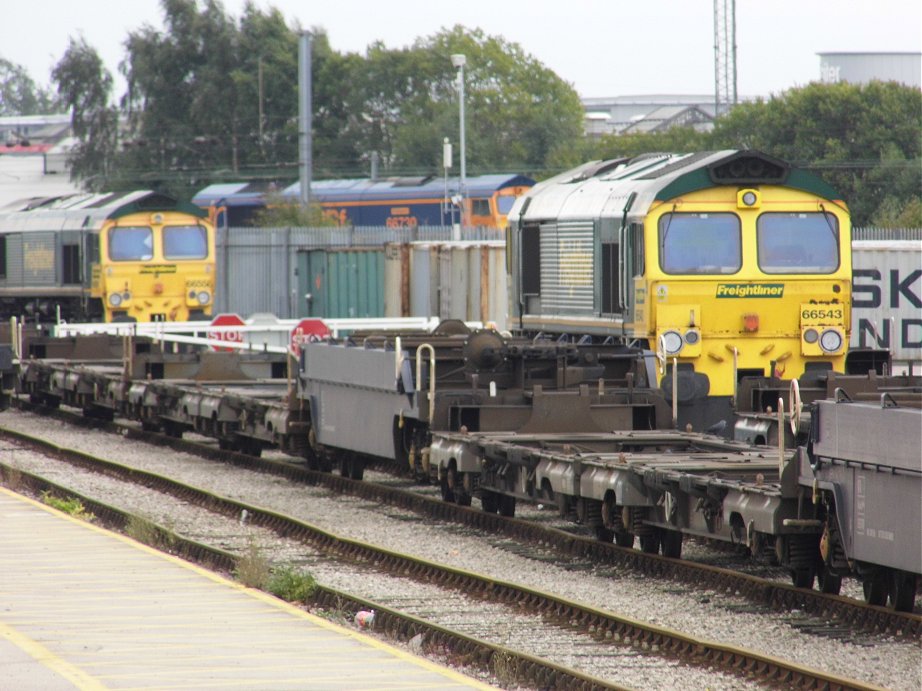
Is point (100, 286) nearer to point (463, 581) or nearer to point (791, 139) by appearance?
point (463, 581)

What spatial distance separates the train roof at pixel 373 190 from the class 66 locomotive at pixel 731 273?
3333 cm

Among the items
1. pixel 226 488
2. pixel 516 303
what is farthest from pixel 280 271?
pixel 226 488

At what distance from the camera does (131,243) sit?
32.8 meters

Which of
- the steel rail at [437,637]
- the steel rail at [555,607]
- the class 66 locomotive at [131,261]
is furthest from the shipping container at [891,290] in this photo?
the steel rail at [437,637]

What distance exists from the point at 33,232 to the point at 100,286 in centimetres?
398

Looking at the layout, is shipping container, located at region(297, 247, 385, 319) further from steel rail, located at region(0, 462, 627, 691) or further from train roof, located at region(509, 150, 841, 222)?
steel rail, located at region(0, 462, 627, 691)

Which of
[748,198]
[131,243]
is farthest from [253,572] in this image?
[131,243]

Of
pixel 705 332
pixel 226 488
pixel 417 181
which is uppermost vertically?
pixel 417 181

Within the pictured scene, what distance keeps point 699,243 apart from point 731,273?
44 centimetres

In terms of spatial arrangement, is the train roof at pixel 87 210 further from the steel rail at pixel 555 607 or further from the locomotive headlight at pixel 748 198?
the locomotive headlight at pixel 748 198

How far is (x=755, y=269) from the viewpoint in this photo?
703 inches

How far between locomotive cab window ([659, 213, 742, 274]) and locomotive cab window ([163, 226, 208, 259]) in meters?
Answer: 16.9

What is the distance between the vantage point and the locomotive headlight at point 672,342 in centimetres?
1750

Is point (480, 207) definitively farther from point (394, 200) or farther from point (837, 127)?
point (837, 127)
